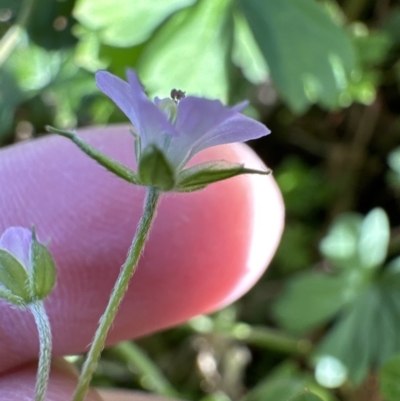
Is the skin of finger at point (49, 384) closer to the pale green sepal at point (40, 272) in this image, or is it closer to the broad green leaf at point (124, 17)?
the pale green sepal at point (40, 272)

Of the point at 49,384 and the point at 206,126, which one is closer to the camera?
the point at 206,126

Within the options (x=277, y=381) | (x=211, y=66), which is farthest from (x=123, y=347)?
(x=211, y=66)

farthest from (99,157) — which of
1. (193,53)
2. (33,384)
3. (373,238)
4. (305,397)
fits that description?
(373,238)

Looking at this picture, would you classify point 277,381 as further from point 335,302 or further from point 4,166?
point 4,166

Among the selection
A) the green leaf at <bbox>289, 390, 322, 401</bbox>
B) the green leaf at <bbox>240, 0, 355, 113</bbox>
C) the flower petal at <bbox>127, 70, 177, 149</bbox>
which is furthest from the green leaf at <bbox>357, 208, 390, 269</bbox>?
the flower petal at <bbox>127, 70, 177, 149</bbox>

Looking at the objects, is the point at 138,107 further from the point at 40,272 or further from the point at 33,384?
the point at 33,384

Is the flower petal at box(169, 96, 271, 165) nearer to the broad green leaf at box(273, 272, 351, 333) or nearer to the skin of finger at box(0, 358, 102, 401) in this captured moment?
the skin of finger at box(0, 358, 102, 401)
